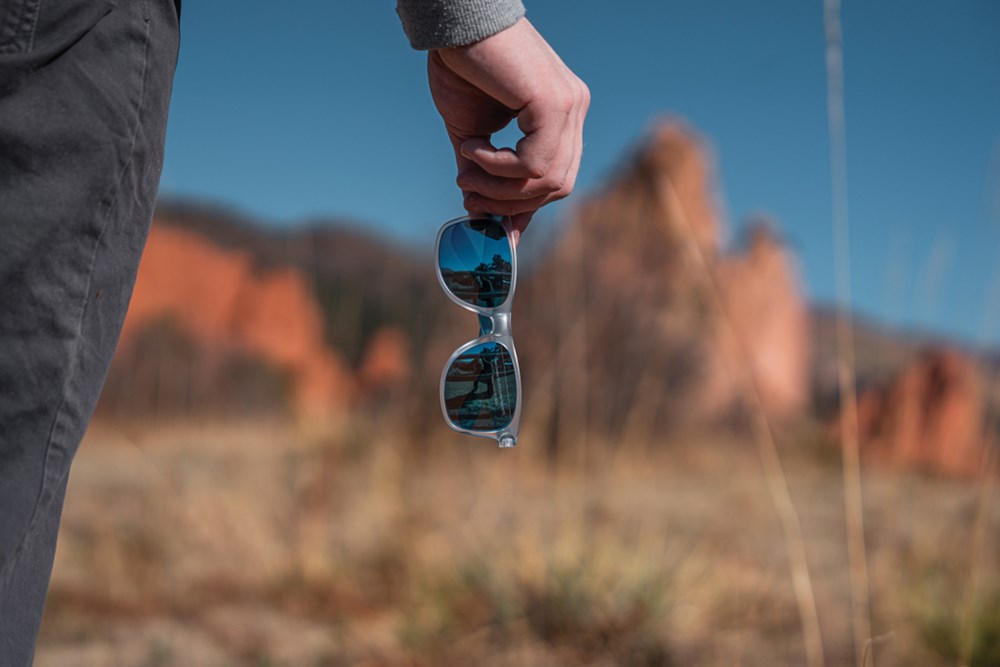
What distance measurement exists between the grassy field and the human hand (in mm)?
1485

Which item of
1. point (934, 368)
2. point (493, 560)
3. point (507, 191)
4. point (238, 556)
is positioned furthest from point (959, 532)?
point (934, 368)

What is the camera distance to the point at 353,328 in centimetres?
384

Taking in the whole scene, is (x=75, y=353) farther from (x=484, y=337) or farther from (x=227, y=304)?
(x=227, y=304)

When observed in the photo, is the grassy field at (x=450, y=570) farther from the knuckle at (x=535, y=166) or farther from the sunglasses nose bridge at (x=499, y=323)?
the knuckle at (x=535, y=166)

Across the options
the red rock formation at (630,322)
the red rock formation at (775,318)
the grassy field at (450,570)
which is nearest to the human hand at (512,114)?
the grassy field at (450,570)

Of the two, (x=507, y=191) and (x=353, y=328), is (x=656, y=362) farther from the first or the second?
(x=507, y=191)

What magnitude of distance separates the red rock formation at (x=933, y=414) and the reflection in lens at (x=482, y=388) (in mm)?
5559

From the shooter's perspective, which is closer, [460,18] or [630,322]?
[460,18]

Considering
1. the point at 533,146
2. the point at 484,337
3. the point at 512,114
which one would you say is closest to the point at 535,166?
the point at 533,146

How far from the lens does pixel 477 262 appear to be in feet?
3.70

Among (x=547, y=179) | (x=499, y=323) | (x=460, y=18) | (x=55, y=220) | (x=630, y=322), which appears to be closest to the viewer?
(x=55, y=220)

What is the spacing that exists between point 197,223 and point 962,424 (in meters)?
9.80

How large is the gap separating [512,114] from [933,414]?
760 centimetres

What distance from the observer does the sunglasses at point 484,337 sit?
1106 millimetres
